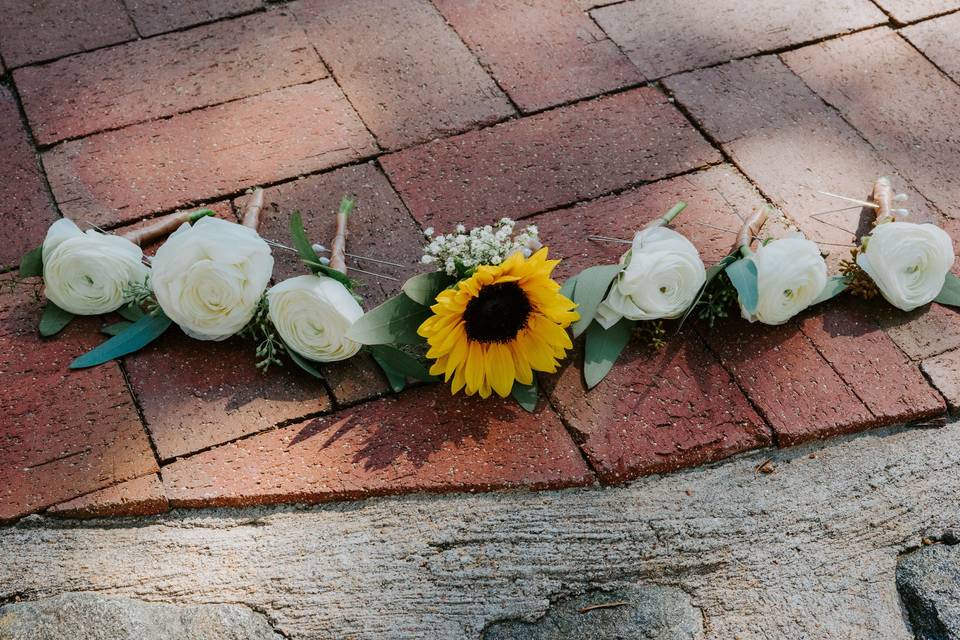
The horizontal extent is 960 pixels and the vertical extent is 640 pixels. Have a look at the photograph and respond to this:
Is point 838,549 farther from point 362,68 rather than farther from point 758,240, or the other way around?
point 362,68

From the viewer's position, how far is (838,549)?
1793 millimetres

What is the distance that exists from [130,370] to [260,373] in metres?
0.27

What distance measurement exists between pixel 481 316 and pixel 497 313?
0.10ft

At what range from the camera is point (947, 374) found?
6.64ft

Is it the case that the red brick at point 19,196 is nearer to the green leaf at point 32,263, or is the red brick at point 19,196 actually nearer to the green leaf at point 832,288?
the green leaf at point 32,263

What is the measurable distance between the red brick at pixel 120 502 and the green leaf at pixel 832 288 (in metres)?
1.38

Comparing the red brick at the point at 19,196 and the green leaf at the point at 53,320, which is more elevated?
the green leaf at the point at 53,320

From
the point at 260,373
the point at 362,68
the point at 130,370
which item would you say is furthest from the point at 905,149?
the point at 130,370

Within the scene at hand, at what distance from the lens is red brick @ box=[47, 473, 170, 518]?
175 centimetres

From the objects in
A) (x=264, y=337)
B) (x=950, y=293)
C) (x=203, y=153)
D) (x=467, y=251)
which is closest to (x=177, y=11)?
(x=203, y=153)

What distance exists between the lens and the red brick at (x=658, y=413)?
1871 mm

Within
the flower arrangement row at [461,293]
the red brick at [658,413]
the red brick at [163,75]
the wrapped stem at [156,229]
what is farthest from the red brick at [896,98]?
the wrapped stem at [156,229]

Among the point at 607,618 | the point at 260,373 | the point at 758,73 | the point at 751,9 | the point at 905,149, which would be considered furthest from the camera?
the point at 751,9

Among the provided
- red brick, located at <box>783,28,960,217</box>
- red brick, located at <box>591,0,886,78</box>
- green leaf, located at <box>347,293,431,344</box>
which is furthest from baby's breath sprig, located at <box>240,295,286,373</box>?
red brick, located at <box>783,28,960,217</box>
